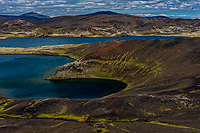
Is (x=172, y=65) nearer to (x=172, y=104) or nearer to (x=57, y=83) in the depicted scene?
(x=172, y=104)

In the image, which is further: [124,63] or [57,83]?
[124,63]

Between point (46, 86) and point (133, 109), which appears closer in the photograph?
point (133, 109)

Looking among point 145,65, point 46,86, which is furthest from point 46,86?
point 145,65

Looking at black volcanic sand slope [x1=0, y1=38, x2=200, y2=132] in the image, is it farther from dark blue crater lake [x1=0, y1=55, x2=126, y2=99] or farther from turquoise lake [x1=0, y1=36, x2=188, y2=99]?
dark blue crater lake [x1=0, y1=55, x2=126, y2=99]

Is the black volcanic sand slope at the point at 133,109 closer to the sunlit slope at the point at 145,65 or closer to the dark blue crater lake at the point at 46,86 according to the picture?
the sunlit slope at the point at 145,65

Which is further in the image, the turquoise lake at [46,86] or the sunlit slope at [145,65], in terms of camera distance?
the turquoise lake at [46,86]

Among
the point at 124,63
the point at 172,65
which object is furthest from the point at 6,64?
the point at 172,65

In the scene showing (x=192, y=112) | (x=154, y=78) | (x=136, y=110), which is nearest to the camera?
(x=192, y=112)

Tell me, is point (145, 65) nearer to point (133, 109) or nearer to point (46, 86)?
point (133, 109)

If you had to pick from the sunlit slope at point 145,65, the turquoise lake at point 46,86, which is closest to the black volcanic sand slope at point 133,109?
the sunlit slope at point 145,65

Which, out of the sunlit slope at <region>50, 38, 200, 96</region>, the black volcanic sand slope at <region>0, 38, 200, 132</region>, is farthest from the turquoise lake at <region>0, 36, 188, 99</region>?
the black volcanic sand slope at <region>0, 38, 200, 132</region>

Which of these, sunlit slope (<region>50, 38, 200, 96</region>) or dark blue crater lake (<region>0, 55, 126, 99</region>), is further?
dark blue crater lake (<region>0, 55, 126, 99</region>)
